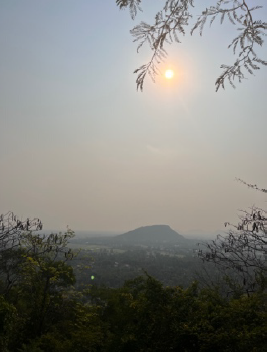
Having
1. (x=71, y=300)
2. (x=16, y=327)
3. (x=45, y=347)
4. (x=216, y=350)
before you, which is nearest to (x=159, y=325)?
(x=216, y=350)

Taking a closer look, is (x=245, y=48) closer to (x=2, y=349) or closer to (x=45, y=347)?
(x=2, y=349)

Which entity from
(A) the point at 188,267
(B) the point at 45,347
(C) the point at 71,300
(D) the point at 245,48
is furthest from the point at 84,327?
(A) the point at 188,267

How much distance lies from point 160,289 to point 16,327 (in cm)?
693

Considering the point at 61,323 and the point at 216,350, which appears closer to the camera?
the point at 216,350

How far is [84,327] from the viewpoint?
10016 millimetres

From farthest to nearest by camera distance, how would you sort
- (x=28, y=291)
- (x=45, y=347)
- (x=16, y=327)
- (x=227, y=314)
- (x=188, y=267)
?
(x=188, y=267) → (x=28, y=291) → (x=16, y=327) → (x=45, y=347) → (x=227, y=314)

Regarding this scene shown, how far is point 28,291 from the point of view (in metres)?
14.1

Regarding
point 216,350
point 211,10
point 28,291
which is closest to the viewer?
point 211,10

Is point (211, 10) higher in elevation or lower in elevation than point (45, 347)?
higher

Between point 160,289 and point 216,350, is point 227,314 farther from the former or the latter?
point 160,289

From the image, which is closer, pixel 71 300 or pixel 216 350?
pixel 216 350

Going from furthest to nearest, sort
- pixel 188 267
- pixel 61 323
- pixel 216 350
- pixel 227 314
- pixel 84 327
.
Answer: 1. pixel 188 267
2. pixel 61 323
3. pixel 84 327
4. pixel 227 314
5. pixel 216 350

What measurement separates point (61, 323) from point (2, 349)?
6299 millimetres

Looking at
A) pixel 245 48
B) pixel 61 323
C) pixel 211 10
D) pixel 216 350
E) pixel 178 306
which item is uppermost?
pixel 211 10
